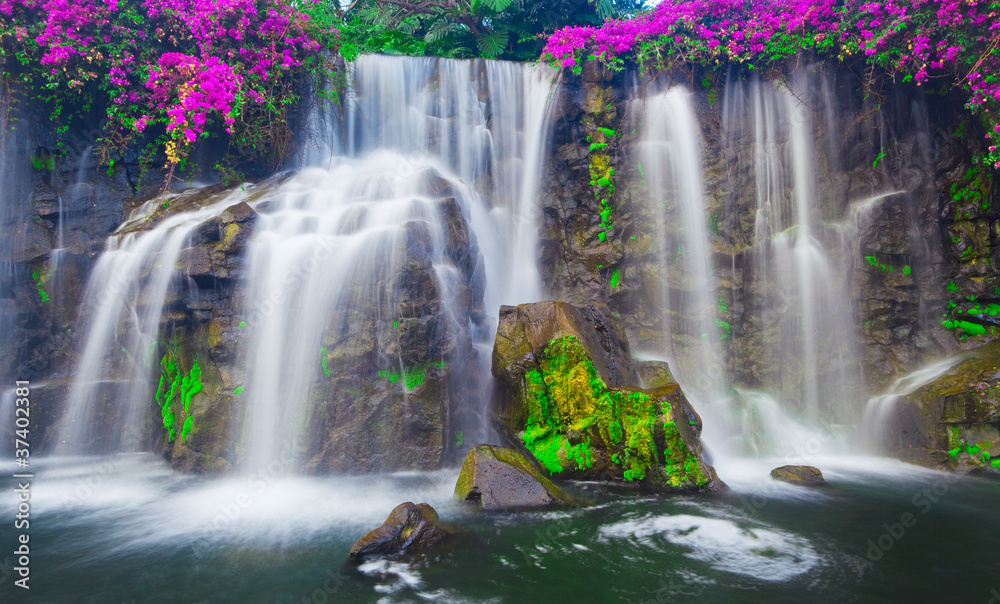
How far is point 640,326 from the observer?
1074cm

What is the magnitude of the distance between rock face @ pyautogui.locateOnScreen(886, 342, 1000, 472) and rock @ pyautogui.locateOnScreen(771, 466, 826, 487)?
6.65 ft

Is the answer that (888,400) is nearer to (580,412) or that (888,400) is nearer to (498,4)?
(580,412)

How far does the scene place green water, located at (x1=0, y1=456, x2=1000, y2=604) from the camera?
426cm

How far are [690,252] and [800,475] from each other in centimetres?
496

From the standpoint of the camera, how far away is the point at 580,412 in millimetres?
6906

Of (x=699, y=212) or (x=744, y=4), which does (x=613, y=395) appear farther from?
(x=744, y=4)

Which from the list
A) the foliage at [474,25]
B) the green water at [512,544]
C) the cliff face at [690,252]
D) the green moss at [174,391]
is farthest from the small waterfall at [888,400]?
the foliage at [474,25]

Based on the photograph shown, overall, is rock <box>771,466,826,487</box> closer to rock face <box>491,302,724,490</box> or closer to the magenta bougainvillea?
rock face <box>491,302,724,490</box>

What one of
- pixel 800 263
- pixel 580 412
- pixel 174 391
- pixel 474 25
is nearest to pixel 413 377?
pixel 580 412

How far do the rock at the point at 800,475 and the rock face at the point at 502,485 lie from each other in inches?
123

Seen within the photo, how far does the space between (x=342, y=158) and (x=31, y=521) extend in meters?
8.47

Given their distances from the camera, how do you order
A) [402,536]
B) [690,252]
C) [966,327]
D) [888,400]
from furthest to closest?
[690,252] < [966,327] < [888,400] < [402,536]

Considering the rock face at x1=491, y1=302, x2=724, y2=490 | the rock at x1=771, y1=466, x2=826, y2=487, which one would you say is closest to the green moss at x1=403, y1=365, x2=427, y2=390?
the rock face at x1=491, y1=302, x2=724, y2=490

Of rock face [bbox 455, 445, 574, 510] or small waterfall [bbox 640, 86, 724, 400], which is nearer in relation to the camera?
rock face [bbox 455, 445, 574, 510]
